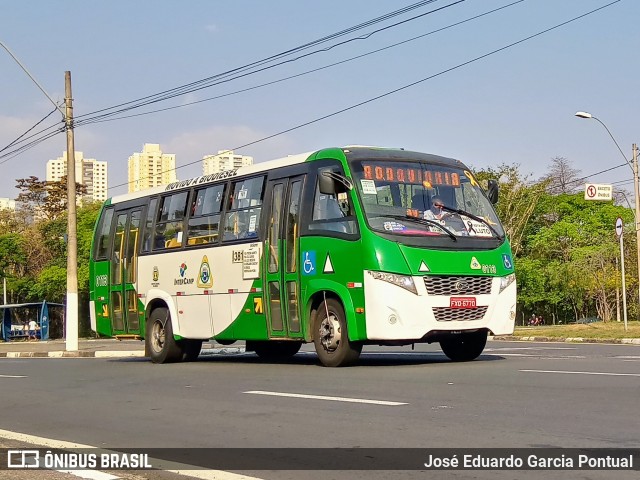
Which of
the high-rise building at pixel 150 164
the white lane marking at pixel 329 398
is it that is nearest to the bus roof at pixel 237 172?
the white lane marking at pixel 329 398

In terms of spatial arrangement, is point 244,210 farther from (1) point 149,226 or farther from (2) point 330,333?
(1) point 149,226

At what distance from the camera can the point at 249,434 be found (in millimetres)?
8094

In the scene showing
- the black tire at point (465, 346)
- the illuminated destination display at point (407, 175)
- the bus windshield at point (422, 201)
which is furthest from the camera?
the black tire at point (465, 346)

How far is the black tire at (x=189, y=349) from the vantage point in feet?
62.8

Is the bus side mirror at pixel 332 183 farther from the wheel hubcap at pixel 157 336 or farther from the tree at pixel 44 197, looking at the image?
the tree at pixel 44 197

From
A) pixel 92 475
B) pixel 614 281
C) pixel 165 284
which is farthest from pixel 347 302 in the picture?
pixel 614 281

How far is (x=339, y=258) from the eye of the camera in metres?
14.8

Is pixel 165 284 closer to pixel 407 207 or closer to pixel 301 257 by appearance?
pixel 301 257

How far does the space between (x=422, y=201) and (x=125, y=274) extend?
26.3 ft

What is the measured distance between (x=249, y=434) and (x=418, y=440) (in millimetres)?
1532

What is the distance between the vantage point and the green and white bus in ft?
46.9

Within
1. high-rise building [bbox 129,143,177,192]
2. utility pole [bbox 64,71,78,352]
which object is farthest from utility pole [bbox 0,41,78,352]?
high-rise building [bbox 129,143,177,192]

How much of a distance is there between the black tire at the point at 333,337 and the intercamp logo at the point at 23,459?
7.47 m

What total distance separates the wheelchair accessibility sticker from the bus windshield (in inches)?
53.5
